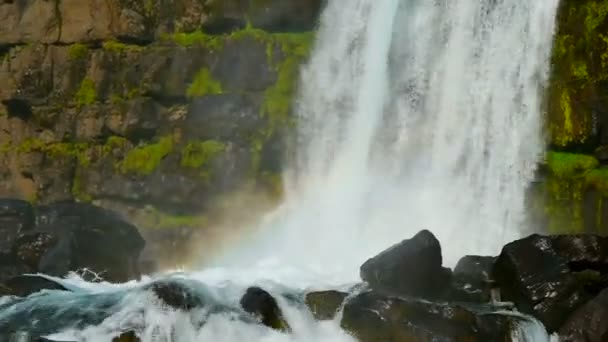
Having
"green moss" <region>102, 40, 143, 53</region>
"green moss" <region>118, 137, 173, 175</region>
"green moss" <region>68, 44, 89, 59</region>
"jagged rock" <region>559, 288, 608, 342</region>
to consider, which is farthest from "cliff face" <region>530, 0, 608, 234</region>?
"green moss" <region>68, 44, 89, 59</region>

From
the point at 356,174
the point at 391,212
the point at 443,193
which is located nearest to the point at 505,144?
the point at 443,193

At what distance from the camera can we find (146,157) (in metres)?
27.0

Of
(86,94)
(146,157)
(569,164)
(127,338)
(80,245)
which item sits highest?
(86,94)

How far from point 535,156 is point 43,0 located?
59.6 ft

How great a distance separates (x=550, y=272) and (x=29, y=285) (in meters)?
10.2

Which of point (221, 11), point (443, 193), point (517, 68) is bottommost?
point (443, 193)

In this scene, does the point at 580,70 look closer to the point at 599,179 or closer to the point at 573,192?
the point at 599,179

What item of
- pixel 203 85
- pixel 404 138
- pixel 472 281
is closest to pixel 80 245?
pixel 203 85

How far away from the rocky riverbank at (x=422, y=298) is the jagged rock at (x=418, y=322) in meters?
0.02

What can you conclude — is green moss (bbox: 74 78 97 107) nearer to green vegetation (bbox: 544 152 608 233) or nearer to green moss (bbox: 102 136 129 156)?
green moss (bbox: 102 136 129 156)

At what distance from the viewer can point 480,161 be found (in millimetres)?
21406

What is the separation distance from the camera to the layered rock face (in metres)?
26.3

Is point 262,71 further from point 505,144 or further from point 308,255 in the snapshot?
point 505,144

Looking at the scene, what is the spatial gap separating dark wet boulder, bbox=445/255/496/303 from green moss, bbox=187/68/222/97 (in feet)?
40.5
